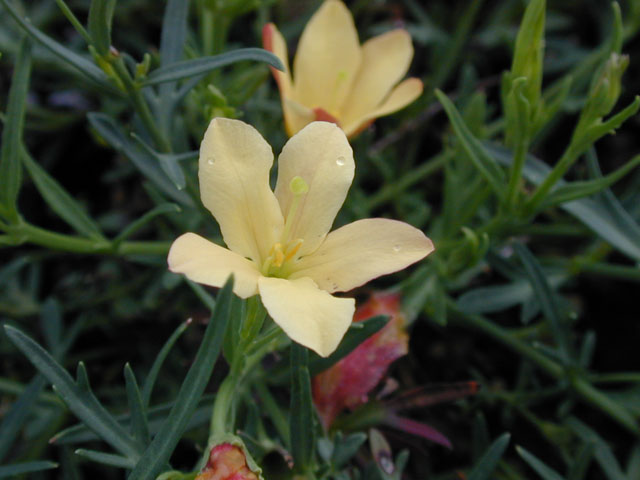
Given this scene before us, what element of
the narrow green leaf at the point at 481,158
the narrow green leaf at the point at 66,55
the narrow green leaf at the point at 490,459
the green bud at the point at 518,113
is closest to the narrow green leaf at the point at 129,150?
the narrow green leaf at the point at 66,55

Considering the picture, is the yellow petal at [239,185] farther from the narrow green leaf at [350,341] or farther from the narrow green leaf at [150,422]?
the narrow green leaf at [150,422]

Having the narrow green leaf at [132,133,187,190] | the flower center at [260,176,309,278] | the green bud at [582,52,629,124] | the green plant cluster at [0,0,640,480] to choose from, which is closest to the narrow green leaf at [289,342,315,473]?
the green plant cluster at [0,0,640,480]

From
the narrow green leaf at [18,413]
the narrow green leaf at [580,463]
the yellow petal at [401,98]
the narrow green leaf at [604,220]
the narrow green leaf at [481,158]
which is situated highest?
the yellow petal at [401,98]

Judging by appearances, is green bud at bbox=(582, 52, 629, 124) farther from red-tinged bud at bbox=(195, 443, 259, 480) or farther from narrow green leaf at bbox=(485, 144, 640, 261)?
red-tinged bud at bbox=(195, 443, 259, 480)

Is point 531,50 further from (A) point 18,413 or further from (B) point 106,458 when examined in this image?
(A) point 18,413

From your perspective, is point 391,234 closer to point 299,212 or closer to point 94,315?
point 299,212

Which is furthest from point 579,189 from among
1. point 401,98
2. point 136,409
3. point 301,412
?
point 136,409
